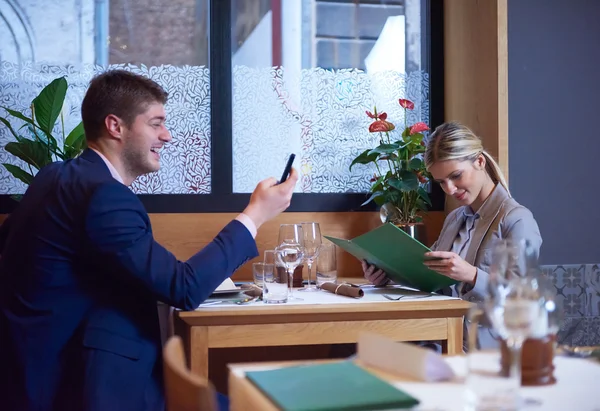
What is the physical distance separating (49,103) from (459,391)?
2167mm

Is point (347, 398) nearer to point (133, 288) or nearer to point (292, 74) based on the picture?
point (133, 288)

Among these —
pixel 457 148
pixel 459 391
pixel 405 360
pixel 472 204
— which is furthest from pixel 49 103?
pixel 459 391

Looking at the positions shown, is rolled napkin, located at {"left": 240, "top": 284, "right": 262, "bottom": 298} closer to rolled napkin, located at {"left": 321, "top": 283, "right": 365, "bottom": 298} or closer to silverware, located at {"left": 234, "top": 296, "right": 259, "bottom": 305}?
silverware, located at {"left": 234, "top": 296, "right": 259, "bottom": 305}

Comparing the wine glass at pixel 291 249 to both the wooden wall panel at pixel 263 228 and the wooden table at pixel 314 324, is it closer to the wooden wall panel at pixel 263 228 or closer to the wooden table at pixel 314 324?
the wooden table at pixel 314 324

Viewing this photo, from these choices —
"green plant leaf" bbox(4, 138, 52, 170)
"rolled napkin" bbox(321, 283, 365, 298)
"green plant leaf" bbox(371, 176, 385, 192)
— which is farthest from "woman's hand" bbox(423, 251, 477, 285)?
"green plant leaf" bbox(4, 138, 52, 170)

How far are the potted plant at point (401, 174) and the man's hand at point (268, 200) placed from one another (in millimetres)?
1037

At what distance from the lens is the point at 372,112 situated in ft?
10.7

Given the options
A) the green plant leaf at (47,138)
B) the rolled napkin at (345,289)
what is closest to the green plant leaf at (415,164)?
the rolled napkin at (345,289)

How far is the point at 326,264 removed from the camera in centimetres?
252

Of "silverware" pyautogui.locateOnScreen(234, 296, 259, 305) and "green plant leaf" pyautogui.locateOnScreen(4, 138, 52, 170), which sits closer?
"silverware" pyautogui.locateOnScreen(234, 296, 259, 305)

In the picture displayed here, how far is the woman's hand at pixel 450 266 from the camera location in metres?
2.14

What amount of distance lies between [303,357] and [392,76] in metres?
1.36

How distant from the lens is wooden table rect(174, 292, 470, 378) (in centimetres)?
199

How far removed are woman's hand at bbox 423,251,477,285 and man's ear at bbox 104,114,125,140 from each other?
947mm
